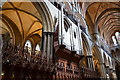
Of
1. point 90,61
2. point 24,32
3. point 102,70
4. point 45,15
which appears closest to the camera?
point 45,15

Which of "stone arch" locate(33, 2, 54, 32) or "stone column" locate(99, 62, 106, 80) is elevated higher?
"stone arch" locate(33, 2, 54, 32)

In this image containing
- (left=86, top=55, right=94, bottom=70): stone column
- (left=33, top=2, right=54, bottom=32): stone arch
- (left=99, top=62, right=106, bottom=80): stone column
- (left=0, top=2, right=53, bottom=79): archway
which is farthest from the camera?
(left=99, top=62, right=106, bottom=80): stone column

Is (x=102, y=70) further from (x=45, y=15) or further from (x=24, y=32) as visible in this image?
(x=45, y=15)

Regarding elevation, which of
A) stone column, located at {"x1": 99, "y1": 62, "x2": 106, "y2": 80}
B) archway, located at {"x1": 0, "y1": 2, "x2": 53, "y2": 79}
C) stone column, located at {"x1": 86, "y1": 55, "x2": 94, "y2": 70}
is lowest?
stone column, located at {"x1": 99, "y1": 62, "x2": 106, "y2": 80}

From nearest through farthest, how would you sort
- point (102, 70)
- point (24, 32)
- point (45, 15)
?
point (45, 15), point (24, 32), point (102, 70)

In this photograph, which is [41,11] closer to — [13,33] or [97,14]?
[13,33]

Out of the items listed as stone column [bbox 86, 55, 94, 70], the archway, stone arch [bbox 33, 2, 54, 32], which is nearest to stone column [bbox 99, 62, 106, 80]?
stone column [bbox 86, 55, 94, 70]

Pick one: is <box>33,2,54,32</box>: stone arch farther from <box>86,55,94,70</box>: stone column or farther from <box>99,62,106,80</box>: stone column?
<box>99,62,106,80</box>: stone column

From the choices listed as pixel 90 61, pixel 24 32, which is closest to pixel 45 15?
pixel 24 32

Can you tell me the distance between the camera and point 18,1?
8.70m

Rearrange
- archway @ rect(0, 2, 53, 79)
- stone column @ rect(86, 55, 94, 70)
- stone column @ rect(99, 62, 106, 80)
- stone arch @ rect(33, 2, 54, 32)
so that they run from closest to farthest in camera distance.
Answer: archway @ rect(0, 2, 53, 79) < stone arch @ rect(33, 2, 54, 32) < stone column @ rect(86, 55, 94, 70) < stone column @ rect(99, 62, 106, 80)

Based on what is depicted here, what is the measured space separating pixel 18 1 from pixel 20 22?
2.69m

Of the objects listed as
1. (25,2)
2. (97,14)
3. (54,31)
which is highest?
(97,14)

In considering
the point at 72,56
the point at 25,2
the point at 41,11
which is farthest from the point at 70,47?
the point at 25,2
